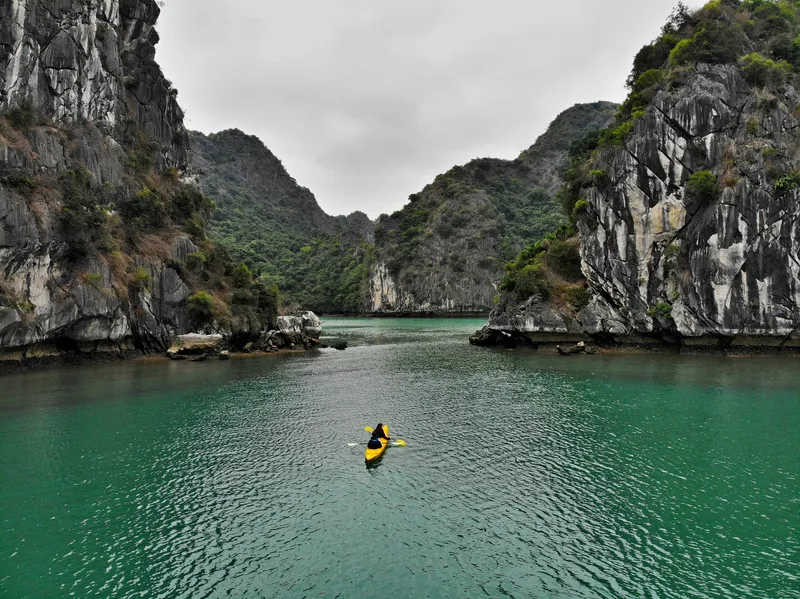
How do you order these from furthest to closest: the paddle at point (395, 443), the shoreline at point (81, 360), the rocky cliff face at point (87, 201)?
the rocky cliff face at point (87, 201), the shoreline at point (81, 360), the paddle at point (395, 443)

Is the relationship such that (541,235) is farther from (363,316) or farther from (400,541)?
(400,541)

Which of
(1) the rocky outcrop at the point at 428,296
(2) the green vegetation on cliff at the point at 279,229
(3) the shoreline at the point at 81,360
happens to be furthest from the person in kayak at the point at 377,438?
(2) the green vegetation on cliff at the point at 279,229

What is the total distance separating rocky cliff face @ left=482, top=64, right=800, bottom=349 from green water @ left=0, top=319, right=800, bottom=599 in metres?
11.8

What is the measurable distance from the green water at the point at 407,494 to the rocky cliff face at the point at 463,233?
79217mm

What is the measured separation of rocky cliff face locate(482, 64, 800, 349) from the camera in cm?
3353

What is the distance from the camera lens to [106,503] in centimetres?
1168

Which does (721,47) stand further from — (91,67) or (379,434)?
(91,67)

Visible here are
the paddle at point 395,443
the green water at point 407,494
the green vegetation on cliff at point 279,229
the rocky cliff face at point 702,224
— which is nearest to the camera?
the green water at point 407,494

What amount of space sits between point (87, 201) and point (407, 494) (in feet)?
114

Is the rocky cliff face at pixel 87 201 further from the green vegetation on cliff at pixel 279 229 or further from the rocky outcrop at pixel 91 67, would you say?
the green vegetation on cliff at pixel 279 229

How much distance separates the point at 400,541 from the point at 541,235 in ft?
344

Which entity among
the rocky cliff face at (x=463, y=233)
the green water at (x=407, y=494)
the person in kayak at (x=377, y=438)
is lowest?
the green water at (x=407, y=494)

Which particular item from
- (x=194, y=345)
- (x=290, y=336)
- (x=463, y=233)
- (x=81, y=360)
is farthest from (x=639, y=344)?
(x=463, y=233)

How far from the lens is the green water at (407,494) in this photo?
8.78m
